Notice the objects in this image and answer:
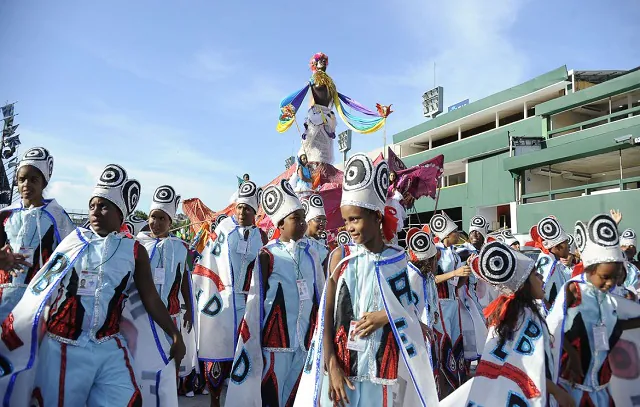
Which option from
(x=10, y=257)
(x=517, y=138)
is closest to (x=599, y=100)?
(x=517, y=138)

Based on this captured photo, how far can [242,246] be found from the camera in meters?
6.37

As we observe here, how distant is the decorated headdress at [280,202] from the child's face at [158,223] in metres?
1.50

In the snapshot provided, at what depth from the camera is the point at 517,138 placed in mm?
25969

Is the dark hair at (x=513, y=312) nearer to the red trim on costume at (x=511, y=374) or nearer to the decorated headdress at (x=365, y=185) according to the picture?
the red trim on costume at (x=511, y=374)

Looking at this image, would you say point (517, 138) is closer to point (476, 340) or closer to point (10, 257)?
point (476, 340)

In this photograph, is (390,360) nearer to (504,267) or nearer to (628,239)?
(504,267)

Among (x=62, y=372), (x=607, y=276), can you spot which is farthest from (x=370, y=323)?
(x=607, y=276)

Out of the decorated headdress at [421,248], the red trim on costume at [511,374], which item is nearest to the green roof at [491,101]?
the decorated headdress at [421,248]

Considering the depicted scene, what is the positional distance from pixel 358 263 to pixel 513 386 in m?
1.23

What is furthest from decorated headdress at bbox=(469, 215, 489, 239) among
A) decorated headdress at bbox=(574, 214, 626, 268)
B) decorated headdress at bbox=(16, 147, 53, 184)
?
decorated headdress at bbox=(16, 147, 53, 184)

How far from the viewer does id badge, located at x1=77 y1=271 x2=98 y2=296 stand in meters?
3.21

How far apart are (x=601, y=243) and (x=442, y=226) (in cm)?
403

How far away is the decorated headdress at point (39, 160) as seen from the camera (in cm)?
443

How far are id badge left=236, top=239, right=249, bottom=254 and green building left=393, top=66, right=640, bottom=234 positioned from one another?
722 inches
